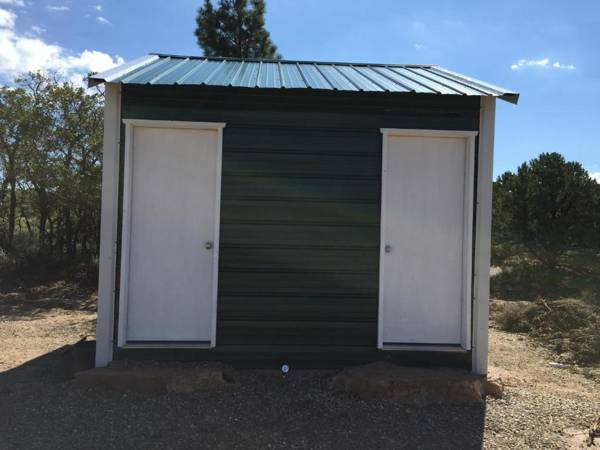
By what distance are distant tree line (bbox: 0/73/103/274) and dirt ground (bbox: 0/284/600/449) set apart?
566 centimetres

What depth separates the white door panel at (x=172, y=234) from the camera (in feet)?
15.0

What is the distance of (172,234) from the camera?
457 cm

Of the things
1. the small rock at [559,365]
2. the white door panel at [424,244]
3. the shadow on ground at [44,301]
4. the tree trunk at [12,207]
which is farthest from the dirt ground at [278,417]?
the tree trunk at [12,207]

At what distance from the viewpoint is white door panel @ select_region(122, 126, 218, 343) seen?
4.56 m

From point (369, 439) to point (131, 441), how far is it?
174 cm

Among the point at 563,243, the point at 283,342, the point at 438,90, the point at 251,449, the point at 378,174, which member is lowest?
the point at 251,449

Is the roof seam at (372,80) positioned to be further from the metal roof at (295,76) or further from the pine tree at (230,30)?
the pine tree at (230,30)

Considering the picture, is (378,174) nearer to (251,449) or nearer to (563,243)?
(251,449)

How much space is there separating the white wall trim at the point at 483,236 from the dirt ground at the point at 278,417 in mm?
412

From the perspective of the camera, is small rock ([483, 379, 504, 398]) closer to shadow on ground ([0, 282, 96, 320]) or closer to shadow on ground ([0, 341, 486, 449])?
shadow on ground ([0, 341, 486, 449])

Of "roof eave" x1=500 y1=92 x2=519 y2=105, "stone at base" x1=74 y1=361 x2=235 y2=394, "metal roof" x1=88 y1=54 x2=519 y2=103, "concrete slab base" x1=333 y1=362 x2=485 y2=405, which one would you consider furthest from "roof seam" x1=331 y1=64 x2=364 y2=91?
"stone at base" x1=74 y1=361 x2=235 y2=394

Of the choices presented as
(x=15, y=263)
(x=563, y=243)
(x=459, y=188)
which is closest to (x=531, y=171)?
(x=563, y=243)

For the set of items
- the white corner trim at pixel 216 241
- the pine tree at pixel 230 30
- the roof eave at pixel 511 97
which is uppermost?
the pine tree at pixel 230 30

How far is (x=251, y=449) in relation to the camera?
3326 mm
